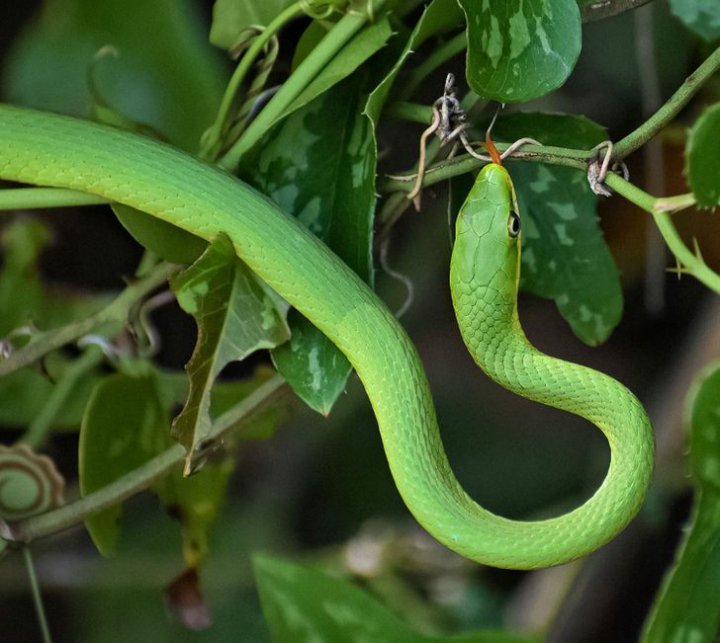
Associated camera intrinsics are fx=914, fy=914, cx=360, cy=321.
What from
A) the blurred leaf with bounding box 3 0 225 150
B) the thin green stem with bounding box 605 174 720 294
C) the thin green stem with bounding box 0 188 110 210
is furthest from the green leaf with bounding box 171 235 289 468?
the blurred leaf with bounding box 3 0 225 150

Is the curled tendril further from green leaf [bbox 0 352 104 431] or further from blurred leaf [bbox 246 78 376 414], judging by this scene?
blurred leaf [bbox 246 78 376 414]

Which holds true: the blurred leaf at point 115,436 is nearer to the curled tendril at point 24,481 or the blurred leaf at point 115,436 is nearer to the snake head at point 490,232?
the curled tendril at point 24,481

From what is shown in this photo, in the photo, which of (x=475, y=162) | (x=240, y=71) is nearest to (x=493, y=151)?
(x=475, y=162)

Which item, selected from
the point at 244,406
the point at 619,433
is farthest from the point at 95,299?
the point at 619,433

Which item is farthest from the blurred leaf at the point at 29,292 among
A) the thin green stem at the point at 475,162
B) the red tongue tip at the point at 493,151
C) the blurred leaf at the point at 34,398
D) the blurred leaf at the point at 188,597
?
the red tongue tip at the point at 493,151

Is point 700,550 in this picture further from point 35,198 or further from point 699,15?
point 35,198

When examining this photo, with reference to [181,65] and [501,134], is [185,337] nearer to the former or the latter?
[181,65]

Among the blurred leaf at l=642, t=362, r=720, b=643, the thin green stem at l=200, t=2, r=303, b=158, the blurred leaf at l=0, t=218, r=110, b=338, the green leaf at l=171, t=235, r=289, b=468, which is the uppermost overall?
the blurred leaf at l=0, t=218, r=110, b=338
